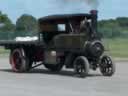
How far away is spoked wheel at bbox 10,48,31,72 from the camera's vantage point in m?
22.7

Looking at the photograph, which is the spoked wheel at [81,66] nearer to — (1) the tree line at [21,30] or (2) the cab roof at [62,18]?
(2) the cab roof at [62,18]

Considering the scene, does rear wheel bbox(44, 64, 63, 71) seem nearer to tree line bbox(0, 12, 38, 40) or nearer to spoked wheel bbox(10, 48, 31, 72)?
spoked wheel bbox(10, 48, 31, 72)

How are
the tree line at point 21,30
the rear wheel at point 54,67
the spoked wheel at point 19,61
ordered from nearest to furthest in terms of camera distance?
the spoked wheel at point 19,61 < the rear wheel at point 54,67 < the tree line at point 21,30

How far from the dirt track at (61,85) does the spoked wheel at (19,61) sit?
39cm

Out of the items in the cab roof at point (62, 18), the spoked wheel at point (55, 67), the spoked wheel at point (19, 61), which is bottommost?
the spoked wheel at point (55, 67)

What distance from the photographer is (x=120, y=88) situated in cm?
1625

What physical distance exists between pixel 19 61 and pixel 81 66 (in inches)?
144

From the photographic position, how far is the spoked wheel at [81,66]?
65.3 feet

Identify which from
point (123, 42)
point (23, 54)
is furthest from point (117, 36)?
point (23, 54)

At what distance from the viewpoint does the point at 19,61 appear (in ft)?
75.4

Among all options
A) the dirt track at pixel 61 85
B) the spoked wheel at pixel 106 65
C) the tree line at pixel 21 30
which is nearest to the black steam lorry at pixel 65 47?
the spoked wheel at pixel 106 65

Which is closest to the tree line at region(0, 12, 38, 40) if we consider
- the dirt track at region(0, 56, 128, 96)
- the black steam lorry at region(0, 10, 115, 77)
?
the black steam lorry at region(0, 10, 115, 77)

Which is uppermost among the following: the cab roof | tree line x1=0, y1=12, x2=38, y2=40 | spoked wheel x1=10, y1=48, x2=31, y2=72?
the cab roof

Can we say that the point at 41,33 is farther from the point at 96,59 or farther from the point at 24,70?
the point at 96,59
